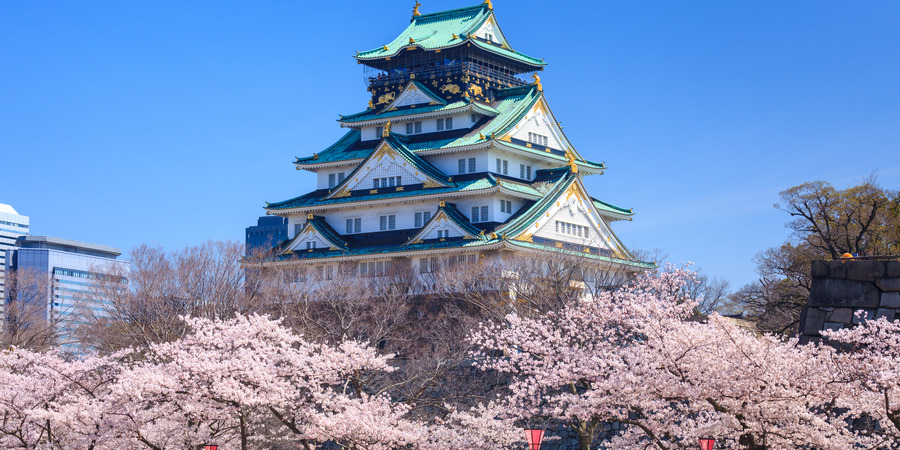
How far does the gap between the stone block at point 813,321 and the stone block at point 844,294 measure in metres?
0.17

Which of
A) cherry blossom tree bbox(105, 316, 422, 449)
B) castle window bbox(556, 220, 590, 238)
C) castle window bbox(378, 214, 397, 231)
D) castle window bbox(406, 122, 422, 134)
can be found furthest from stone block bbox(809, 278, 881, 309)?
castle window bbox(406, 122, 422, 134)

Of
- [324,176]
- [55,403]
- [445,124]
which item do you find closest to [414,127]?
[445,124]

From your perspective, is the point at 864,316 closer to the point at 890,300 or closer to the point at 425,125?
the point at 890,300

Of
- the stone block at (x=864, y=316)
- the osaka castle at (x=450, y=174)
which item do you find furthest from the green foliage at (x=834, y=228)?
the stone block at (x=864, y=316)

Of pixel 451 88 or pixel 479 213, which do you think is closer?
pixel 479 213

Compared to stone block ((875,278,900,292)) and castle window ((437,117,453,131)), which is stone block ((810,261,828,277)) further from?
castle window ((437,117,453,131))

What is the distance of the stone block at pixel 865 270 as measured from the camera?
28000 millimetres

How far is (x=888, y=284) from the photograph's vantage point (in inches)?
1094

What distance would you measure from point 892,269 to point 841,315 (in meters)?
1.60

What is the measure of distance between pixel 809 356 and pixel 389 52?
52337 millimetres

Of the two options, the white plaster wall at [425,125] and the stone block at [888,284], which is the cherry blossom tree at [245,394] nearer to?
the stone block at [888,284]

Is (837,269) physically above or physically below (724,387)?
above

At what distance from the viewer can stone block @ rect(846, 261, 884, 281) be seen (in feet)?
91.9

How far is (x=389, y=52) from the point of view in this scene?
74.8 meters
